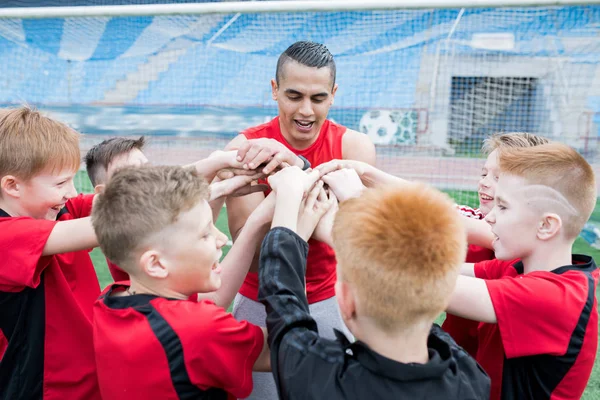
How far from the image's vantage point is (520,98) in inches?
410

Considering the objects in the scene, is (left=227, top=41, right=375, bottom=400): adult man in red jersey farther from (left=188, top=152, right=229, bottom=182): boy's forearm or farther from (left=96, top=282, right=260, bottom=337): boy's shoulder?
(left=96, top=282, right=260, bottom=337): boy's shoulder

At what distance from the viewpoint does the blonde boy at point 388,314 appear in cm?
112

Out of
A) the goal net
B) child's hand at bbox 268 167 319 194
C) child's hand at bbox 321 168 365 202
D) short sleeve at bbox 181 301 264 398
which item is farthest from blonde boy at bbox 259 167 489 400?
the goal net

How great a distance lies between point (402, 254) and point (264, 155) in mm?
805

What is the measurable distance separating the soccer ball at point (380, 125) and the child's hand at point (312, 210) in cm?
1085

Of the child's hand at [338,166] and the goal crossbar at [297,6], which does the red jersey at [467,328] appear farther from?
the goal crossbar at [297,6]

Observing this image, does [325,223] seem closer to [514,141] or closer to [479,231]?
[479,231]

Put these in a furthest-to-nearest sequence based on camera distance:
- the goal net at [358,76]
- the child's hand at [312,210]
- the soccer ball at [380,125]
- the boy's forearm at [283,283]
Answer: the soccer ball at [380,125] → the goal net at [358,76] → the child's hand at [312,210] → the boy's forearm at [283,283]

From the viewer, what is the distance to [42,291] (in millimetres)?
1734

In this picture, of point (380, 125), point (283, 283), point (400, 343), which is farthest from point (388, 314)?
point (380, 125)

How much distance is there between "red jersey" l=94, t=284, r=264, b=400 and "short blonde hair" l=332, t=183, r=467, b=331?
0.38 metres

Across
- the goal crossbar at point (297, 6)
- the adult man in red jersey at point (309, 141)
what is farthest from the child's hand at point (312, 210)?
the goal crossbar at point (297, 6)

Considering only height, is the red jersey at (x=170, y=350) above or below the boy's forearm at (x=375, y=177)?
below

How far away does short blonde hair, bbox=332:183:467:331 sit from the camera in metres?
1.12
